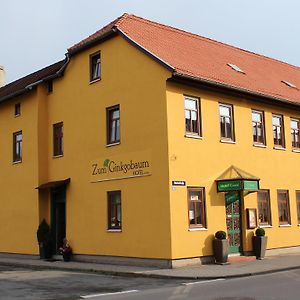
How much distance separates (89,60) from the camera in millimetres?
22766

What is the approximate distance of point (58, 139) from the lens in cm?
2477

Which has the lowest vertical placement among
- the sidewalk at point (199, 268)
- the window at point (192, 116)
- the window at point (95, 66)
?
the sidewalk at point (199, 268)

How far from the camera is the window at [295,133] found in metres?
24.6

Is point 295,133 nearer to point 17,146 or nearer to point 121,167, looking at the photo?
point 121,167

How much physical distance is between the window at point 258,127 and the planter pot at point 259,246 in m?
4.19

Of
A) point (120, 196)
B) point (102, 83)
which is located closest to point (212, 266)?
point (120, 196)

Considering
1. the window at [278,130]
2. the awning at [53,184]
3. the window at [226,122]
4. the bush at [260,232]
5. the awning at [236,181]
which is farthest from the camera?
the window at [278,130]

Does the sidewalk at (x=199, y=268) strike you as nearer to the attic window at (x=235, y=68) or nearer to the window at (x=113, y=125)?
the window at (x=113, y=125)

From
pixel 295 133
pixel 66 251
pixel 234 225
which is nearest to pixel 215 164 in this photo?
pixel 234 225

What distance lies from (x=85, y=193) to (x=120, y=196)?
230 cm

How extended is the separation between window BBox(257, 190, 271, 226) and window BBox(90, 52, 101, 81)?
8.55 m

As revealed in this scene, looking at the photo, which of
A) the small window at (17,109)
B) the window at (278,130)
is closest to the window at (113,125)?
the small window at (17,109)

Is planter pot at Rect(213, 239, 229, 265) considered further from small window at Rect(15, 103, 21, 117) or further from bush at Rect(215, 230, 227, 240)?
small window at Rect(15, 103, 21, 117)

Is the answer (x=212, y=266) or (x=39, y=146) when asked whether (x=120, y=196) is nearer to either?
(x=212, y=266)
